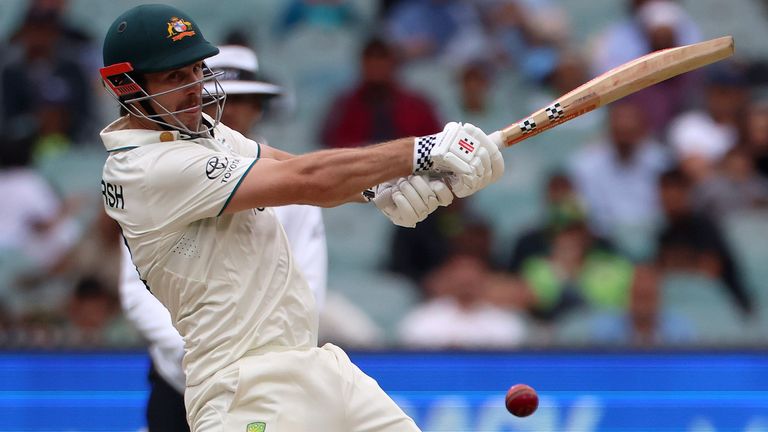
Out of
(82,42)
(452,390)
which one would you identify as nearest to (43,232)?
(82,42)

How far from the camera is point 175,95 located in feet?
13.5

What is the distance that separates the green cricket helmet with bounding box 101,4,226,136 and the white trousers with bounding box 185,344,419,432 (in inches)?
29.7

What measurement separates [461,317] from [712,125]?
98.1 inches

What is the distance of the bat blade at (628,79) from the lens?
4.24 metres

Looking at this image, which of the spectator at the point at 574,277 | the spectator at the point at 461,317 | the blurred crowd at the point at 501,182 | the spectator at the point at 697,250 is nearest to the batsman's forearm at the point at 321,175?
the blurred crowd at the point at 501,182

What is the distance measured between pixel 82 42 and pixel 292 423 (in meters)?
6.52

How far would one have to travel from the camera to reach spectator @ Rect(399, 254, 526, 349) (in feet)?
26.1

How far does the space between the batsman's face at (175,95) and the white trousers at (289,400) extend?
0.77 metres

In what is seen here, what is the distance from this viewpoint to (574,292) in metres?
8.38

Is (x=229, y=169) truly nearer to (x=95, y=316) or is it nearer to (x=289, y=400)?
(x=289, y=400)

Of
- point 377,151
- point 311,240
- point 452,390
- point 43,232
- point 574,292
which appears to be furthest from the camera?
point 43,232

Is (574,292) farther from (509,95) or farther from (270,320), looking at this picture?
(270,320)

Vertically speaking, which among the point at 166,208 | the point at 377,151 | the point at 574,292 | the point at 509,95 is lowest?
the point at 166,208

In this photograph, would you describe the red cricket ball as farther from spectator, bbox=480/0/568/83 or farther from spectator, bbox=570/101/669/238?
spectator, bbox=480/0/568/83
